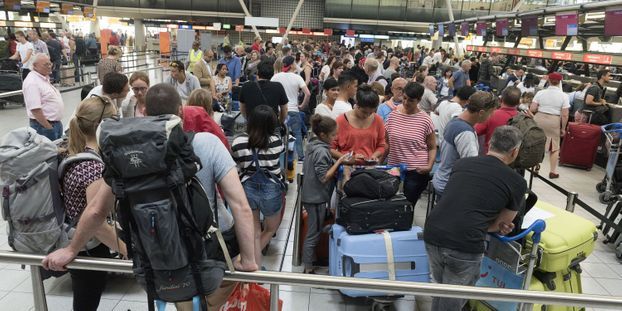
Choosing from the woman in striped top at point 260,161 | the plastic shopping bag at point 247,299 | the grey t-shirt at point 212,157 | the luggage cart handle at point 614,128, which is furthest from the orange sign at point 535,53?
the grey t-shirt at point 212,157

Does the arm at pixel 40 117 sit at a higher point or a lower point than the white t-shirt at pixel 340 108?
lower

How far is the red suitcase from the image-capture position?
8461 mm

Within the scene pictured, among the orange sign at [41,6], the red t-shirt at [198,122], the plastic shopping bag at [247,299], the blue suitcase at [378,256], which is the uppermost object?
the orange sign at [41,6]

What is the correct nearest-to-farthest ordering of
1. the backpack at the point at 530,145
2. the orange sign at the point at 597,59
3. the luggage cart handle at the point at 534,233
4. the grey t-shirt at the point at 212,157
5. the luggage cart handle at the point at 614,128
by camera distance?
the grey t-shirt at the point at 212,157 → the luggage cart handle at the point at 534,233 → the backpack at the point at 530,145 → the luggage cart handle at the point at 614,128 → the orange sign at the point at 597,59

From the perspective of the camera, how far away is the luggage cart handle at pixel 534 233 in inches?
111

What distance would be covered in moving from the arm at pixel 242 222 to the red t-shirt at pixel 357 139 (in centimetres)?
218

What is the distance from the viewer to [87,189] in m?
2.44

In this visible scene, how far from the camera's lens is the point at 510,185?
2.69 m

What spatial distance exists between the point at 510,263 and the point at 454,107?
278cm

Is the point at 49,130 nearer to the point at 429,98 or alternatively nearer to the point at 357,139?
the point at 357,139

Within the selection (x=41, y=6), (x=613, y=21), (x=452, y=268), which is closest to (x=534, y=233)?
(x=452, y=268)

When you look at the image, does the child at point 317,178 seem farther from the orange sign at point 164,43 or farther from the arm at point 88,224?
the orange sign at point 164,43

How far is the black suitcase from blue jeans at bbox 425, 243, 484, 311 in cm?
51

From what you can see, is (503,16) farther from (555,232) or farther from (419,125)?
(555,232)
